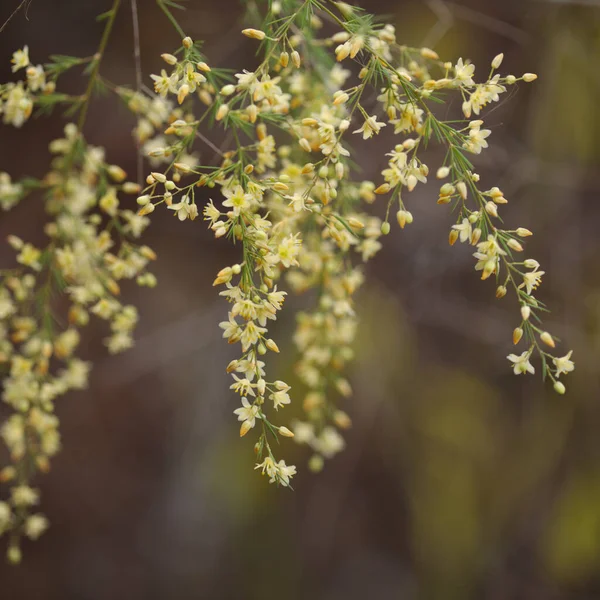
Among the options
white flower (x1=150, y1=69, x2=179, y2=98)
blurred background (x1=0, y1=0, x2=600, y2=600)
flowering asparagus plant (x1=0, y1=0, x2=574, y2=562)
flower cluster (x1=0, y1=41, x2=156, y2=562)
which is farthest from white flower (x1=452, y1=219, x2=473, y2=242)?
blurred background (x1=0, y1=0, x2=600, y2=600)

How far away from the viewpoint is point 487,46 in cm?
190

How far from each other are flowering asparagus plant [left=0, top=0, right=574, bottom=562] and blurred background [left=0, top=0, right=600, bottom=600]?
1.00 metres

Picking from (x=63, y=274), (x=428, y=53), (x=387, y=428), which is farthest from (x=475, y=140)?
(x=387, y=428)

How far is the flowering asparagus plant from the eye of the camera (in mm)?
667

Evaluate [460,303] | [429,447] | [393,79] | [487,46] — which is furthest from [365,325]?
[393,79]

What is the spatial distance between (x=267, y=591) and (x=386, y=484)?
62 centimetres

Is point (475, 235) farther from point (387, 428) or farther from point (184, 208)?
point (387, 428)

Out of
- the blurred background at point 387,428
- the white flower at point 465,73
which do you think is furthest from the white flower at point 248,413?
the blurred background at point 387,428

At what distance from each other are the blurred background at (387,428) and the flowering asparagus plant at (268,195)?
1.00 metres

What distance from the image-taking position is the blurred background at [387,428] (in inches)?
76.4

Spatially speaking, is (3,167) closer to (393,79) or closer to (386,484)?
(393,79)

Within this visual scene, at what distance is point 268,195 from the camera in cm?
94

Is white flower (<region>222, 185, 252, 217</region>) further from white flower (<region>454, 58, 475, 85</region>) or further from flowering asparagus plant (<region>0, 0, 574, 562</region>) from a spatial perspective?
white flower (<region>454, 58, 475, 85</region>)

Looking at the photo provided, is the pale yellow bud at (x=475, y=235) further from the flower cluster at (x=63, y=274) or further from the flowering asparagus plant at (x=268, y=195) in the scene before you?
the flower cluster at (x=63, y=274)
